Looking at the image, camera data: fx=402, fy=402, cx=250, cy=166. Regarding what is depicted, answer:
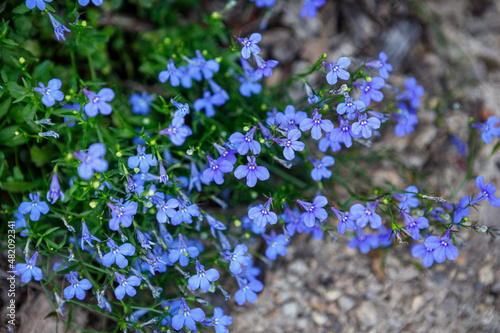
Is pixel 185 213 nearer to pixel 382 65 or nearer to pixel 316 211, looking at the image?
pixel 316 211

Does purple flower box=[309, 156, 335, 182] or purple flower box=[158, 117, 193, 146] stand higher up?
purple flower box=[158, 117, 193, 146]

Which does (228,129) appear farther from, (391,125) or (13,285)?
(13,285)

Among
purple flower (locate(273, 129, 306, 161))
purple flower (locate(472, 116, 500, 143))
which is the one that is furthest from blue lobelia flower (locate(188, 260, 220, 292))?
purple flower (locate(472, 116, 500, 143))

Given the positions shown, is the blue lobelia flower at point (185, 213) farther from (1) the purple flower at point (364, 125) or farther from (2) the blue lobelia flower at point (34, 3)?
(2) the blue lobelia flower at point (34, 3)

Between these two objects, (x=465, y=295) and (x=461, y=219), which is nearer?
(x=461, y=219)

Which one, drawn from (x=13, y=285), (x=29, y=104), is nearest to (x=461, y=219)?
(x=29, y=104)

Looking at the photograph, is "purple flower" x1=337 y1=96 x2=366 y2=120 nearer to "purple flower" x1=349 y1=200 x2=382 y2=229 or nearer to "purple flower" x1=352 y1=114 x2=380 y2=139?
"purple flower" x1=352 y1=114 x2=380 y2=139
